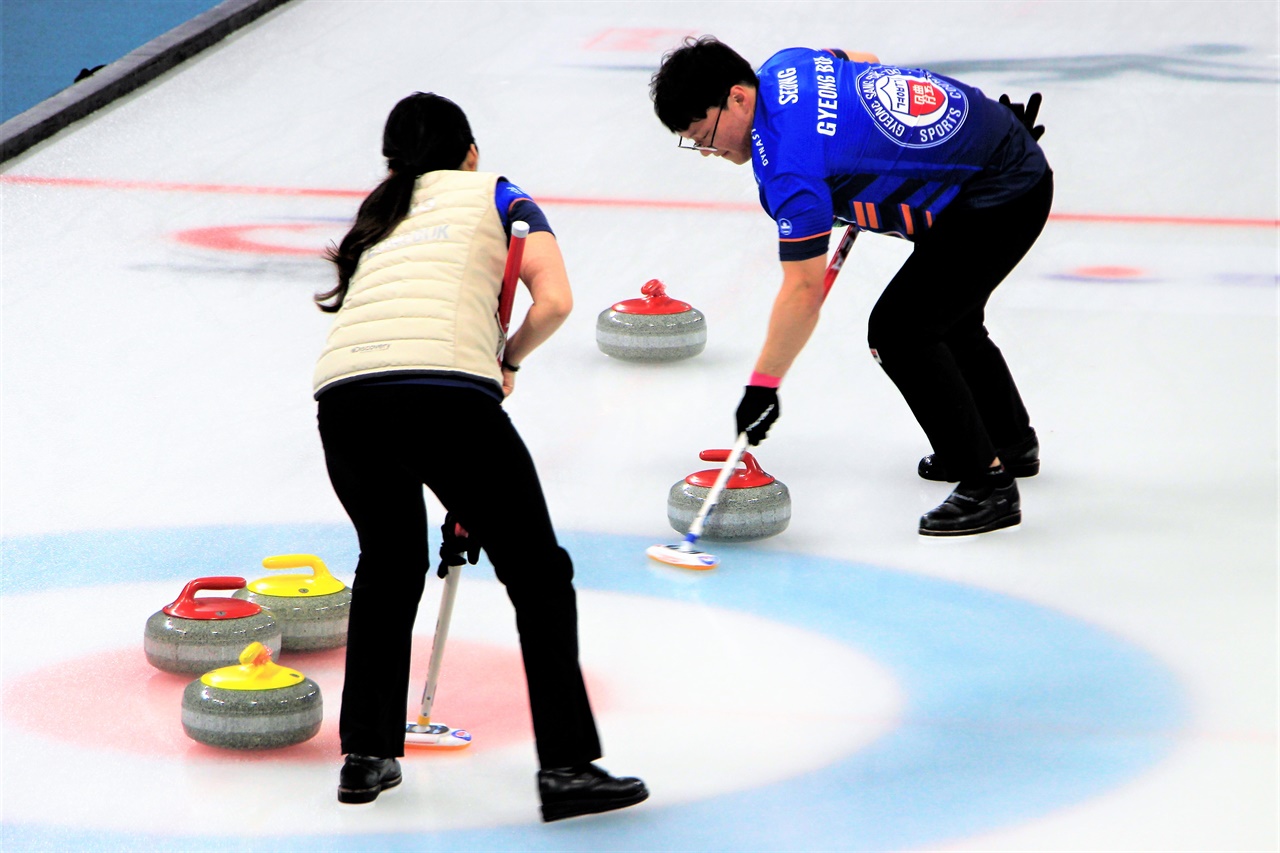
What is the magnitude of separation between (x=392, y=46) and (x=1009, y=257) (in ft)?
20.6

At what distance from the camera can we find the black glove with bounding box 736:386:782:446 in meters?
3.80

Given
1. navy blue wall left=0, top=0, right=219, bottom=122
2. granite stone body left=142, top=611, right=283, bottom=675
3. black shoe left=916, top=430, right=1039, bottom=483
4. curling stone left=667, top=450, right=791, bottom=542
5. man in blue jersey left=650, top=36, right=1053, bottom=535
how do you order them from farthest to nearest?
1. navy blue wall left=0, top=0, right=219, bottom=122
2. black shoe left=916, top=430, right=1039, bottom=483
3. curling stone left=667, top=450, right=791, bottom=542
4. man in blue jersey left=650, top=36, right=1053, bottom=535
5. granite stone body left=142, top=611, right=283, bottom=675

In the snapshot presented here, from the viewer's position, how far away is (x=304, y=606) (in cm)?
335

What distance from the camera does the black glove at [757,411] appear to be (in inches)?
150

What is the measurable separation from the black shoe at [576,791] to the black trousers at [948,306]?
5.63ft

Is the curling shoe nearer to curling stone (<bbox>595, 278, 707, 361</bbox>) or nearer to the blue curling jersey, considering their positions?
the blue curling jersey

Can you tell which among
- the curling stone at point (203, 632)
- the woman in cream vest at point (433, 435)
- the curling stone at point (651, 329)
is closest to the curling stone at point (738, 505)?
the curling stone at point (203, 632)

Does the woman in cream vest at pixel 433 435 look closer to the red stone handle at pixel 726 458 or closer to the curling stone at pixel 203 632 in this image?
the curling stone at pixel 203 632

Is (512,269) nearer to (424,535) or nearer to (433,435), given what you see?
(433,435)

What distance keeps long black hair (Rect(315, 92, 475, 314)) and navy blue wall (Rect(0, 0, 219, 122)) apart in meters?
9.98

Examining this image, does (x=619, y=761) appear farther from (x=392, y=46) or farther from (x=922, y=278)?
(x=392, y=46)

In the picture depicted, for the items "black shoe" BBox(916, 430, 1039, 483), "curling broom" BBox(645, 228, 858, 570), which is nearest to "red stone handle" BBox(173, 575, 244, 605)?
"curling broom" BBox(645, 228, 858, 570)

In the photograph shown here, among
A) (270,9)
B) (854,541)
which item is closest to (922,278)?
(854,541)

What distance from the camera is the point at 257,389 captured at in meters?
5.32
